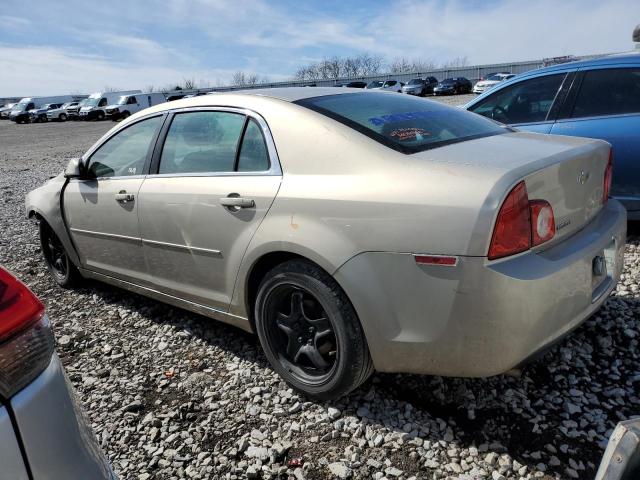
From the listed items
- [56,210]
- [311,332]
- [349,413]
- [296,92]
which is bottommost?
[349,413]

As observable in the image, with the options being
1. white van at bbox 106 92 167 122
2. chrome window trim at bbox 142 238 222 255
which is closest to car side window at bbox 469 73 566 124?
chrome window trim at bbox 142 238 222 255

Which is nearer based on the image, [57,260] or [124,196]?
[124,196]

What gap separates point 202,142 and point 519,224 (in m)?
1.90

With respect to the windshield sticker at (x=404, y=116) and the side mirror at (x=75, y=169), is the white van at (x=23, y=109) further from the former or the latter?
the windshield sticker at (x=404, y=116)

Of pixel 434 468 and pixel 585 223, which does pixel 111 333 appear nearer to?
pixel 434 468

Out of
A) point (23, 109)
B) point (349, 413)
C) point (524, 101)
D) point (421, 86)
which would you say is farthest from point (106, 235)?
point (23, 109)

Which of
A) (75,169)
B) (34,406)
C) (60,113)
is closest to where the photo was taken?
(34,406)

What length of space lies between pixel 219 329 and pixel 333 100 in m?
1.71

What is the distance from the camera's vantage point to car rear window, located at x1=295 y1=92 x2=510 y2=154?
2.44m

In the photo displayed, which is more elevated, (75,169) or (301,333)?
(75,169)

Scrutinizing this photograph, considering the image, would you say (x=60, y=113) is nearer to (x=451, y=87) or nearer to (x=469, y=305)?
(x=451, y=87)

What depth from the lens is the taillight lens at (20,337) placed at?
3.97 feet

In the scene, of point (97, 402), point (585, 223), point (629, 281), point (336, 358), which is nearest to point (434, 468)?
point (336, 358)

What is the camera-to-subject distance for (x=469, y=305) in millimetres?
1926
